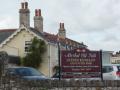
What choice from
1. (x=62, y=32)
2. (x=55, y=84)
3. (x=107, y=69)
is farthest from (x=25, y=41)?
(x=55, y=84)

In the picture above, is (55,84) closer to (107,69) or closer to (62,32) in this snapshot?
(107,69)

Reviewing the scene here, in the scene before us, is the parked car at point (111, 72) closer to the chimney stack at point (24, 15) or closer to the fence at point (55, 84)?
the fence at point (55, 84)

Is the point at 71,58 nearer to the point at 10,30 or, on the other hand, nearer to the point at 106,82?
the point at 106,82

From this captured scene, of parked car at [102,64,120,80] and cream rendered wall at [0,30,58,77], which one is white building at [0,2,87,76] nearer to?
cream rendered wall at [0,30,58,77]

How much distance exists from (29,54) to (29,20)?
6091mm

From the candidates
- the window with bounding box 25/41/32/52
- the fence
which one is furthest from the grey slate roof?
the fence

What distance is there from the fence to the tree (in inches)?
1329

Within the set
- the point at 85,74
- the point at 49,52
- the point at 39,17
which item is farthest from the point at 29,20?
the point at 85,74

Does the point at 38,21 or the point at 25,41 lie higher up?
the point at 38,21

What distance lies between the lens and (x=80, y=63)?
75.8 feet

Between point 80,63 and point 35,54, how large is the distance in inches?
1281

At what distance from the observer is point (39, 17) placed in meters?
59.9

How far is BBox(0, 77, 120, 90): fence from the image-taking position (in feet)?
64.6

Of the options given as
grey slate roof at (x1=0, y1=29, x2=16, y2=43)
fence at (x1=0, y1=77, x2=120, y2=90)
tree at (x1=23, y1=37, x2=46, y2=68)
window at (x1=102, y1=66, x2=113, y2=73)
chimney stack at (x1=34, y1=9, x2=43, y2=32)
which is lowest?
fence at (x1=0, y1=77, x2=120, y2=90)
